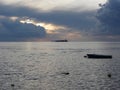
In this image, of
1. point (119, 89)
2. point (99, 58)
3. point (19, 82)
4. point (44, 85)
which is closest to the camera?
point (119, 89)

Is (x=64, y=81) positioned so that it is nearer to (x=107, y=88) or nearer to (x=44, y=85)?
(x=44, y=85)

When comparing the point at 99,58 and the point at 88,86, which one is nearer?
the point at 88,86

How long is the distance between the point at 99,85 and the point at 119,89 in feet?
21.5

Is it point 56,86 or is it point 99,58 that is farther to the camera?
point 99,58

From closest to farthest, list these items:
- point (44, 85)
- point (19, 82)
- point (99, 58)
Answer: point (44, 85), point (19, 82), point (99, 58)

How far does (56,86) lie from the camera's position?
6712cm

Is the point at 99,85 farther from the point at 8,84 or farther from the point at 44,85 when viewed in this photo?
the point at 8,84

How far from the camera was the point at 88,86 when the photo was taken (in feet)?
220

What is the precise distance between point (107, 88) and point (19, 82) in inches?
978

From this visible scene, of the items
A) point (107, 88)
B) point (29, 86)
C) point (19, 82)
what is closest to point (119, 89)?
point (107, 88)

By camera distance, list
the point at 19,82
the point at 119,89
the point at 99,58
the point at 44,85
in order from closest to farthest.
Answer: the point at 119,89
the point at 44,85
the point at 19,82
the point at 99,58

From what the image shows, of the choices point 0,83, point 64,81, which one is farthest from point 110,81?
point 0,83

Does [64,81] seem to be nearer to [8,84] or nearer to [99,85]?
A: [99,85]

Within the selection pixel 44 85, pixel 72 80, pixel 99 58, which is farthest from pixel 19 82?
pixel 99 58
